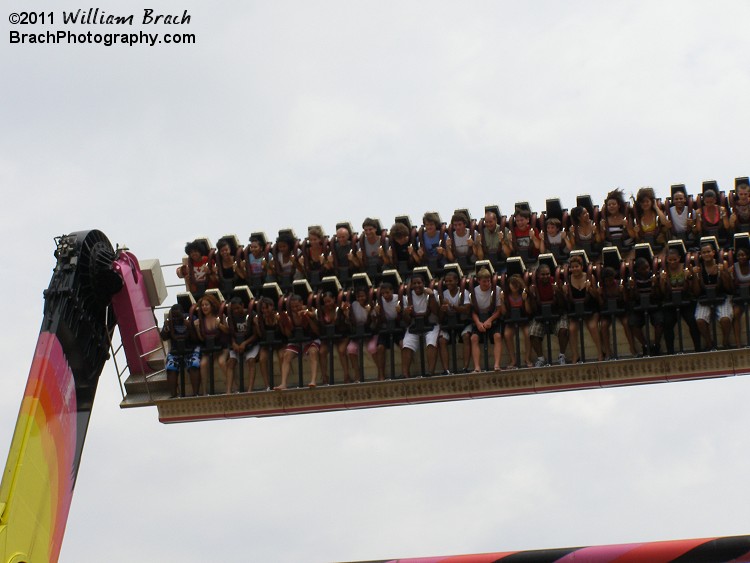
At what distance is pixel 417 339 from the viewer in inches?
790

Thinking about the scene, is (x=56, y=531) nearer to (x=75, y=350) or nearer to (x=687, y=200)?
(x=75, y=350)

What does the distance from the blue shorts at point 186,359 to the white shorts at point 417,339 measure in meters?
2.13

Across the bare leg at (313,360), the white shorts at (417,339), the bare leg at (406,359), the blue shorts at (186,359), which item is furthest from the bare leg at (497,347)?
the blue shorts at (186,359)

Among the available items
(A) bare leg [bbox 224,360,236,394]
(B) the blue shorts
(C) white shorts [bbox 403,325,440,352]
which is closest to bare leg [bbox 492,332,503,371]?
(C) white shorts [bbox 403,325,440,352]

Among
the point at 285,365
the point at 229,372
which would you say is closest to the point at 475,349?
the point at 285,365

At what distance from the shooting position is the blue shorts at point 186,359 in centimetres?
2077

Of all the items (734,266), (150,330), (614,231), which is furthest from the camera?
(150,330)

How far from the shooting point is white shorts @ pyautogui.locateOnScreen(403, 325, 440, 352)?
19969 millimetres

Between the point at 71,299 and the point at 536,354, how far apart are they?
181 inches

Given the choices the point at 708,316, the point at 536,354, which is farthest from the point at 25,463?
the point at 708,316

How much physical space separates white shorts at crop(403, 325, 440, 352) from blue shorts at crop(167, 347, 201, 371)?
213 centimetres

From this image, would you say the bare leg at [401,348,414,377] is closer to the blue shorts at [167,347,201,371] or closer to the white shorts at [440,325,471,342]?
the white shorts at [440,325,471,342]

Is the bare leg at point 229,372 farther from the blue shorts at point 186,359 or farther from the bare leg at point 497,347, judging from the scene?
the bare leg at point 497,347

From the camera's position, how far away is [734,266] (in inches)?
762
